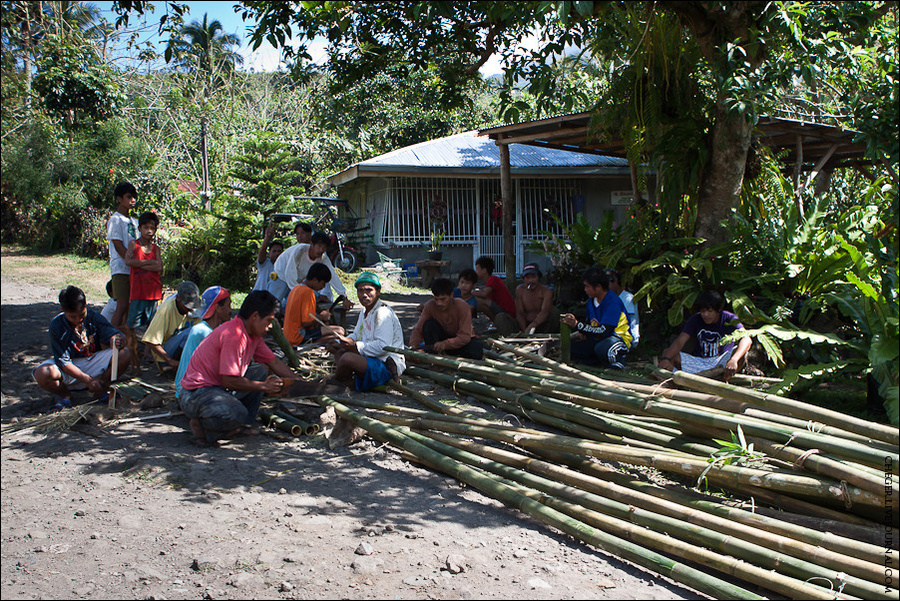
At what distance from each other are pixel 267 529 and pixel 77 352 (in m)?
3.15

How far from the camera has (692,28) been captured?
6.70 meters

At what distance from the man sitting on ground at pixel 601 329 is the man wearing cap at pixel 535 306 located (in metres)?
1.10

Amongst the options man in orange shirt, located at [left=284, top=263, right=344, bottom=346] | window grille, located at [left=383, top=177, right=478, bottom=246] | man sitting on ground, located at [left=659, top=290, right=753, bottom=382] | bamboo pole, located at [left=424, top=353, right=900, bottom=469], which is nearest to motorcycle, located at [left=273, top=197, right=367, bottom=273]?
window grille, located at [left=383, top=177, right=478, bottom=246]

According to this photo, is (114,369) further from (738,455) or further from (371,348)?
(738,455)

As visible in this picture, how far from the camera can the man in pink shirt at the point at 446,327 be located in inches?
256

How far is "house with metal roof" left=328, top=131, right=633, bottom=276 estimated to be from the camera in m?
15.2

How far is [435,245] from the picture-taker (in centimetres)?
1523

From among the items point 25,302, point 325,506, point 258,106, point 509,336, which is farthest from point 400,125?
point 325,506

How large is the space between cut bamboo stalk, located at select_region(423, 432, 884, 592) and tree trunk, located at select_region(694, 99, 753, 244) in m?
4.57

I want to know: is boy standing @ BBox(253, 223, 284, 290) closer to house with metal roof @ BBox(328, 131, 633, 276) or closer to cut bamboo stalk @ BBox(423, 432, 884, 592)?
cut bamboo stalk @ BBox(423, 432, 884, 592)

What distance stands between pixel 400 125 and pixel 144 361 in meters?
15.1

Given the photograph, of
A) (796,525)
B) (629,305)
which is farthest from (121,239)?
(796,525)

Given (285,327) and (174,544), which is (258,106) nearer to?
(285,327)

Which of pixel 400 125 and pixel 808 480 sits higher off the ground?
pixel 400 125
